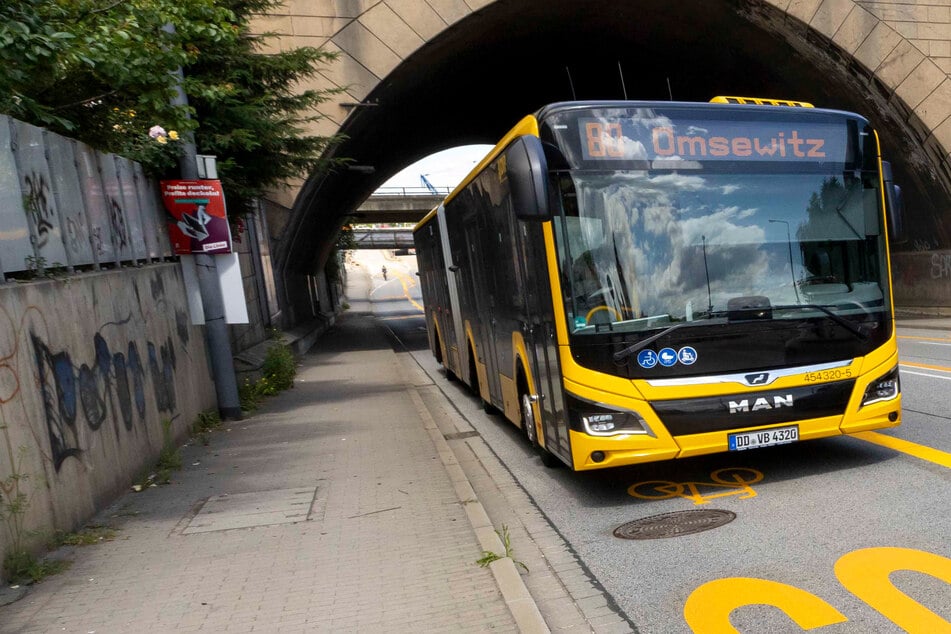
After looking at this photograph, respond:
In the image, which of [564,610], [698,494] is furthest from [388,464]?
[564,610]

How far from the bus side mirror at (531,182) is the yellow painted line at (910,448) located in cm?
380

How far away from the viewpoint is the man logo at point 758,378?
5.85 meters

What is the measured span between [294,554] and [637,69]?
2687 centimetres

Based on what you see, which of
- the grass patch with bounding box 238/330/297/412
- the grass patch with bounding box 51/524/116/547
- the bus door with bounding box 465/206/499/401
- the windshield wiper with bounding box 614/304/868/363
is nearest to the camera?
the windshield wiper with bounding box 614/304/868/363

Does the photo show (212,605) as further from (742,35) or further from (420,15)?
(742,35)

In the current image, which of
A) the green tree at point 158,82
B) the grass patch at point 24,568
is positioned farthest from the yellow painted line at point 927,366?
the grass patch at point 24,568

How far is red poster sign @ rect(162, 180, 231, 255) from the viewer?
1046 cm

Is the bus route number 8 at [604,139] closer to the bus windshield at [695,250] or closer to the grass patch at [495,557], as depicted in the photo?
the bus windshield at [695,250]

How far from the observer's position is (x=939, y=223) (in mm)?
22375

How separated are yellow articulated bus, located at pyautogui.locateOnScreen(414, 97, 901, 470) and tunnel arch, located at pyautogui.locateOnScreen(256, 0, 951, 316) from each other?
1381 centimetres

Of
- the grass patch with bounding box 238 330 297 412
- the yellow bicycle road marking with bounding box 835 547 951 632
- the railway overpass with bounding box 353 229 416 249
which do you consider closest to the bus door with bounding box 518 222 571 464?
the yellow bicycle road marking with bounding box 835 547 951 632

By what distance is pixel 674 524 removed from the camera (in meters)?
5.46

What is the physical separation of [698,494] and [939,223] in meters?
20.5

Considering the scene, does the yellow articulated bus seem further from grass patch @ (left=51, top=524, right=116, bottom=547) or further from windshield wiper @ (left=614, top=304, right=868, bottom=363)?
grass patch @ (left=51, top=524, right=116, bottom=547)
